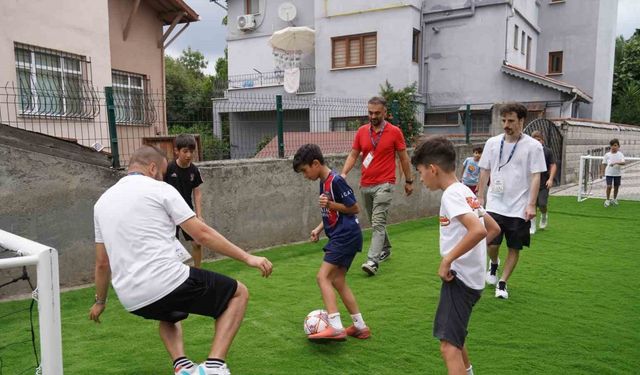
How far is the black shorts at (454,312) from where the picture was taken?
8.59 ft

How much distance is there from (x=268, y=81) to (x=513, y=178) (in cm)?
1735

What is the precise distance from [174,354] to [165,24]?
15.2m

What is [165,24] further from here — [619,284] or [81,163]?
[619,284]

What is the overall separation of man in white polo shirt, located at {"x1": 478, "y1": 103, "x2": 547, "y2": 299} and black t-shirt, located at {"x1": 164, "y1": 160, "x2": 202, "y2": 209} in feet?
10.3

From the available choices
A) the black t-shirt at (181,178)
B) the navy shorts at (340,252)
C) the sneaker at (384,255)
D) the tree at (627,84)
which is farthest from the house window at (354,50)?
the tree at (627,84)

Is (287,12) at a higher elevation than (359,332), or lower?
higher

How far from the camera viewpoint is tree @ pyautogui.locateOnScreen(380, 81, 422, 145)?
1351 centimetres

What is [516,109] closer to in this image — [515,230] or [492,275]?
[515,230]

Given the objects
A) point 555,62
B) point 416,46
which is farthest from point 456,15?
point 555,62

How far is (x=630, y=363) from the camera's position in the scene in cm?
344

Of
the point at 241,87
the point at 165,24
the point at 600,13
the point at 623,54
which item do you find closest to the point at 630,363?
the point at 165,24

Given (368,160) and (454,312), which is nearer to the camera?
(454,312)

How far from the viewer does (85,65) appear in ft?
37.8

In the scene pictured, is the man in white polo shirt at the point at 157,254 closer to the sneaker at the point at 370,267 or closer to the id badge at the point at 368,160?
the sneaker at the point at 370,267
